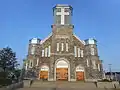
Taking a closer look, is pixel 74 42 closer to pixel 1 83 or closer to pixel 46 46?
pixel 46 46

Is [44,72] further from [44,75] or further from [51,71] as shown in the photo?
[51,71]

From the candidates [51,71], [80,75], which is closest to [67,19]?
[51,71]

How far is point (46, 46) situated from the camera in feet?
140

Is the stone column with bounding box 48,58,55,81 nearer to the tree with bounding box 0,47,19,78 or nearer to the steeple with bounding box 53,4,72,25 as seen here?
the tree with bounding box 0,47,19,78

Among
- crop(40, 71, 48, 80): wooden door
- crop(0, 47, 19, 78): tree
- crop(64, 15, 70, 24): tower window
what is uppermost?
crop(64, 15, 70, 24): tower window

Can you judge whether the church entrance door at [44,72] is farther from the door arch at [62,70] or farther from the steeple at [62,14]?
the steeple at [62,14]

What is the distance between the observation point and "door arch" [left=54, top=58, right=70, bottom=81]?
131 feet

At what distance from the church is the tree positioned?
560 centimetres

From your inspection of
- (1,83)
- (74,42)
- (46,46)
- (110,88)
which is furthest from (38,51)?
(110,88)

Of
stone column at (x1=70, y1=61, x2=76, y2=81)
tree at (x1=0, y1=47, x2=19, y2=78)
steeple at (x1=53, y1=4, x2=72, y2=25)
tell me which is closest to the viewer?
tree at (x1=0, y1=47, x2=19, y2=78)

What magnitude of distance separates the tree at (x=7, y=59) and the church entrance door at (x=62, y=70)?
1001 cm

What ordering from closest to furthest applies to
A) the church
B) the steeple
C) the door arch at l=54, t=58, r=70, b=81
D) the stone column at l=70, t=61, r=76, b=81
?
1. the stone column at l=70, t=61, r=76, b=81
2. the door arch at l=54, t=58, r=70, b=81
3. the church
4. the steeple

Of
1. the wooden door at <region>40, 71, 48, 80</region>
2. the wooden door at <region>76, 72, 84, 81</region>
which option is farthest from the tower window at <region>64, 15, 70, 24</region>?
Result: the wooden door at <region>40, 71, 48, 80</region>

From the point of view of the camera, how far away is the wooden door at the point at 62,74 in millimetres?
39822
